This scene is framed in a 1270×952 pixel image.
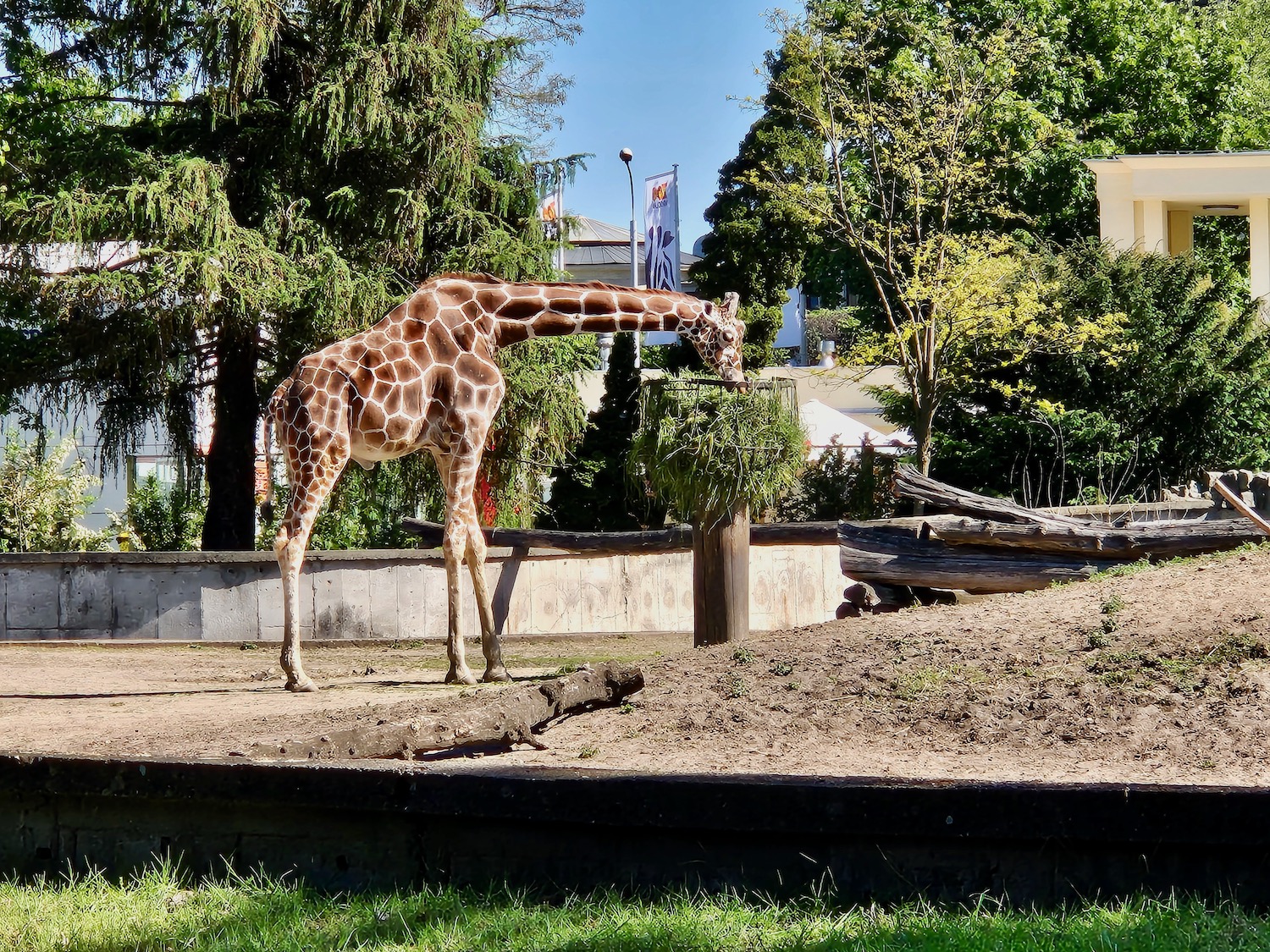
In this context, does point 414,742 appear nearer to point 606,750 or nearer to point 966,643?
point 606,750

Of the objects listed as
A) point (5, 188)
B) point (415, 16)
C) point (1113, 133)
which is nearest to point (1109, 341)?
point (415, 16)

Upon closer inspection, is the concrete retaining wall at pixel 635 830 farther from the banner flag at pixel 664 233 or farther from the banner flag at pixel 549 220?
the banner flag at pixel 664 233

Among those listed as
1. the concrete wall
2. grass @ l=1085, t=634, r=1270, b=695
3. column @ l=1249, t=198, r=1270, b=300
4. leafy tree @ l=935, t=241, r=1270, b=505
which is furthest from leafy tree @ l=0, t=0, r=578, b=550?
column @ l=1249, t=198, r=1270, b=300

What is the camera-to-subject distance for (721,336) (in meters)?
11.3

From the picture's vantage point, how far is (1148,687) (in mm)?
7906

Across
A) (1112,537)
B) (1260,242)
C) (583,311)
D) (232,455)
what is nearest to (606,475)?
(232,455)

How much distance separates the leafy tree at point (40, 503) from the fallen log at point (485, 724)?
14927mm

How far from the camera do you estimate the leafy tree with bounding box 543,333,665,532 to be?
22.9 m

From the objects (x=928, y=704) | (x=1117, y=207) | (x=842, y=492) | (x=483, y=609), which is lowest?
(x=928, y=704)

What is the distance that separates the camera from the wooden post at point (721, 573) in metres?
10.8

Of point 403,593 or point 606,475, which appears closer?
point 403,593

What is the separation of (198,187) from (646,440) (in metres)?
8.07

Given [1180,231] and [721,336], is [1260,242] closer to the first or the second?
[1180,231]

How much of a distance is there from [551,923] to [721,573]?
643 cm
